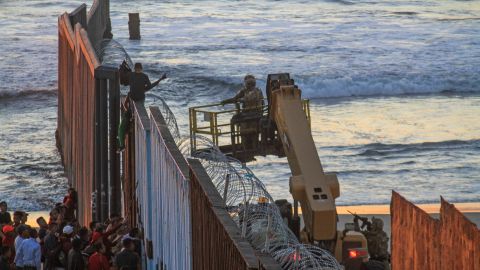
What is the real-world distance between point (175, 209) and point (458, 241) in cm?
642

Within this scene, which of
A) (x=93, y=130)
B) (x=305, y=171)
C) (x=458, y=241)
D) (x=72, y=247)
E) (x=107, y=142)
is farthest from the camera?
(x=93, y=130)

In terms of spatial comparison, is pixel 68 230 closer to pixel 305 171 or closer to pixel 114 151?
pixel 114 151

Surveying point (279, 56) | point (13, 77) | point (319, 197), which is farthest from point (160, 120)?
point (279, 56)

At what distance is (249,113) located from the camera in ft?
72.3

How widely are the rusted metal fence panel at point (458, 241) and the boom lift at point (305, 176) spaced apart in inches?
400

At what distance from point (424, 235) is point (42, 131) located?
37774 millimetres

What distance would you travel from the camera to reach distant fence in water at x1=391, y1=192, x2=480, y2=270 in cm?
638

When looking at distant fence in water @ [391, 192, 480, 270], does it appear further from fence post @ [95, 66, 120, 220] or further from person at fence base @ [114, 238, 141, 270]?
fence post @ [95, 66, 120, 220]

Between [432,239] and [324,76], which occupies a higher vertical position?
[432,239]

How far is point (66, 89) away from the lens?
1190 inches

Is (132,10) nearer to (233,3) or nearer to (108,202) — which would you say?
(233,3)

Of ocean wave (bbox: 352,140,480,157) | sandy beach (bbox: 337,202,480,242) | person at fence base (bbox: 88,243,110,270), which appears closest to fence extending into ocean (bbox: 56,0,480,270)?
person at fence base (bbox: 88,243,110,270)

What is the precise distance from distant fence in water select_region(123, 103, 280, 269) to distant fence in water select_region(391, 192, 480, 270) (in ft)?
4.60

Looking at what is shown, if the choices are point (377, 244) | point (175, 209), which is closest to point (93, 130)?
point (377, 244)
